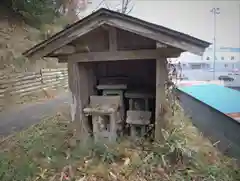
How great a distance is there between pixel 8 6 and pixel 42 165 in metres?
10.1

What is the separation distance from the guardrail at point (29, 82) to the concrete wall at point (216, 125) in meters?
6.05

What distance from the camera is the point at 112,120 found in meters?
3.73

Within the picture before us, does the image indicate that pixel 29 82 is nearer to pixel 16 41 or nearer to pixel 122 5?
pixel 16 41

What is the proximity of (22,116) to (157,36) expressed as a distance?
4.96 meters

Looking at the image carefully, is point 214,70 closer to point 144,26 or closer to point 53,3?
point 144,26

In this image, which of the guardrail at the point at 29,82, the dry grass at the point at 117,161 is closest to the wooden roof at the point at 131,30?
the dry grass at the point at 117,161

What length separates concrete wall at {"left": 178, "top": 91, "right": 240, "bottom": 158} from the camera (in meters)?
3.83

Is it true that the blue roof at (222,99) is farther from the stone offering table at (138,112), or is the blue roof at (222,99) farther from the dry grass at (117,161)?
the stone offering table at (138,112)

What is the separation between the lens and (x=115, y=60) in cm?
364

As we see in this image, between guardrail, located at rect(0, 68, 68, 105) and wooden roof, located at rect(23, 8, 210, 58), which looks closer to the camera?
wooden roof, located at rect(23, 8, 210, 58)

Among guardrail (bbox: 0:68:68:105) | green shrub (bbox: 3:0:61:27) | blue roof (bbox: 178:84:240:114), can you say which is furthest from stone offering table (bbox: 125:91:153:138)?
green shrub (bbox: 3:0:61:27)

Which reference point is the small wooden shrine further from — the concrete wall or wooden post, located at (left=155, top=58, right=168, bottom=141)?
the concrete wall

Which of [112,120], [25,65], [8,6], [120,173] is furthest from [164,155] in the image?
[8,6]

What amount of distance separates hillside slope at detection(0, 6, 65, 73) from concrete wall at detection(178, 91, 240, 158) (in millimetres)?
6065
